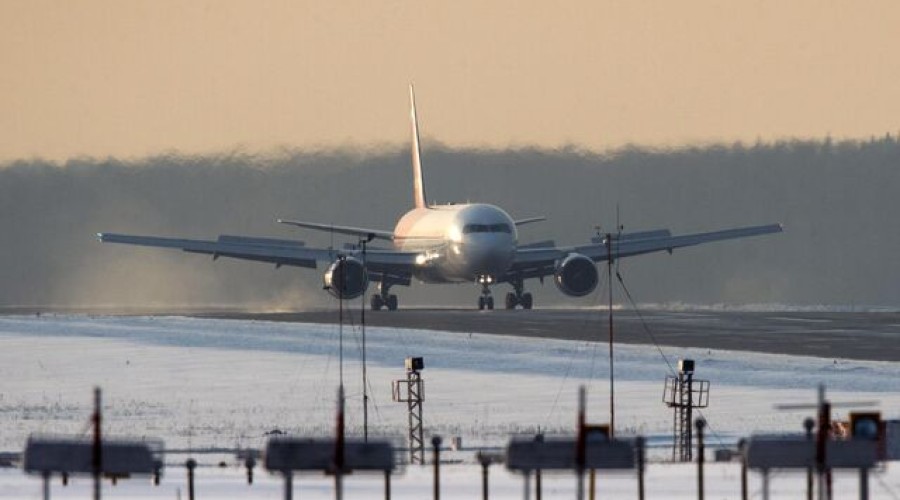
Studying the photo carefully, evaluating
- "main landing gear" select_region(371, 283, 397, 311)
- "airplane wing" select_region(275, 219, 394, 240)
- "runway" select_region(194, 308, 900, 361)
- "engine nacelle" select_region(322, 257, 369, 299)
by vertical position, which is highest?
"airplane wing" select_region(275, 219, 394, 240)

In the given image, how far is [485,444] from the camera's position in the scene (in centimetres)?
5372

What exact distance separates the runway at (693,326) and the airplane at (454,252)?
6.95 ft

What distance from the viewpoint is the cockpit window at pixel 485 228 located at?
11269 centimetres

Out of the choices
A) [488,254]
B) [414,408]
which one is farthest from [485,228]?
[414,408]

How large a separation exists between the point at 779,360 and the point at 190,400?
1967 centimetres

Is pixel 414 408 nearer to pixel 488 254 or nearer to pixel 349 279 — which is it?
pixel 349 279

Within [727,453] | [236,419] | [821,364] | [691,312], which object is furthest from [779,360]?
[691,312]

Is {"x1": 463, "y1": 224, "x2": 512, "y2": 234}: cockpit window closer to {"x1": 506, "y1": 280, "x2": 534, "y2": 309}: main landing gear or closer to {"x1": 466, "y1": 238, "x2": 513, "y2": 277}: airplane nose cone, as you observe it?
{"x1": 466, "y1": 238, "x2": 513, "y2": 277}: airplane nose cone

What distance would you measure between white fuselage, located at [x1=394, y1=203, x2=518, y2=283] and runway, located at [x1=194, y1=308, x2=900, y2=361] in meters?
2.76

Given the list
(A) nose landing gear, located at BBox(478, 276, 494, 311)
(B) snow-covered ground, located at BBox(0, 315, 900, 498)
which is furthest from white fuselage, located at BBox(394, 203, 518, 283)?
(B) snow-covered ground, located at BBox(0, 315, 900, 498)

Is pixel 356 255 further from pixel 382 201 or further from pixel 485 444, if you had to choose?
pixel 485 444

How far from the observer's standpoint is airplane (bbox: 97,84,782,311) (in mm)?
112812

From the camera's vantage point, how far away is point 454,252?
4498 inches

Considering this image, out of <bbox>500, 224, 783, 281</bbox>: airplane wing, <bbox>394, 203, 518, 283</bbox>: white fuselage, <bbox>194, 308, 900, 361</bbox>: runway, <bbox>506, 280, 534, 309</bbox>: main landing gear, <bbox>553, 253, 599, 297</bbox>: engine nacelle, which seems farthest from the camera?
<bbox>500, 224, 783, 281</bbox>: airplane wing
